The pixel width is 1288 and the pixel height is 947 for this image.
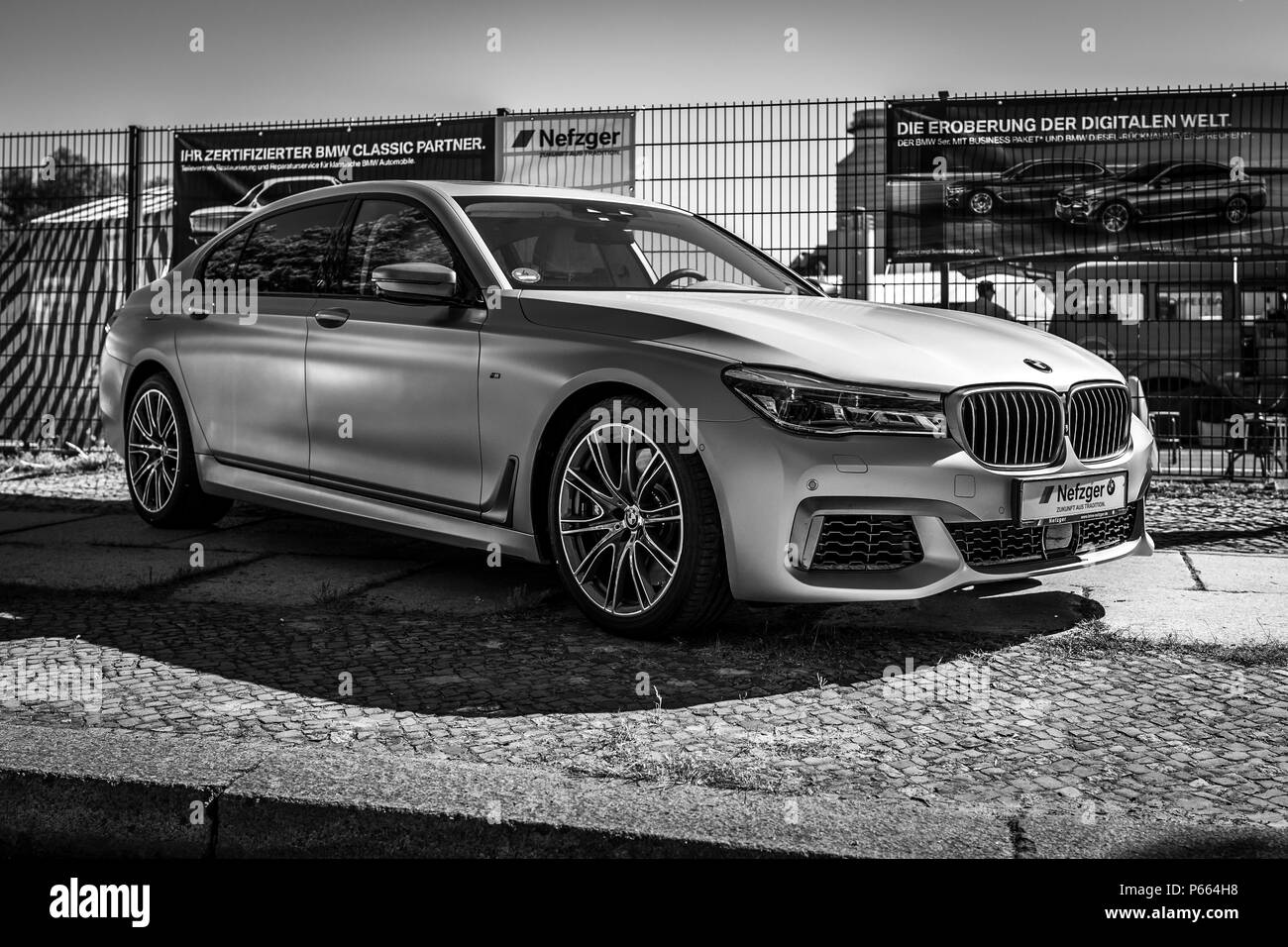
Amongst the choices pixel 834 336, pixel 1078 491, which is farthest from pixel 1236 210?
pixel 834 336

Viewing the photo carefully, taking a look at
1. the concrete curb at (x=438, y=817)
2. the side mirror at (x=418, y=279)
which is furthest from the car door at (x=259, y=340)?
the concrete curb at (x=438, y=817)

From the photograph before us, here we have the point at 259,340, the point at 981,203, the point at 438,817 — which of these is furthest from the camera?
the point at 981,203

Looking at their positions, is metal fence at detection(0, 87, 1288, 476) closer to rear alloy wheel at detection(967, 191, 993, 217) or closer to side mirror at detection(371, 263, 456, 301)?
rear alloy wheel at detection(967, 191, 993, 217)

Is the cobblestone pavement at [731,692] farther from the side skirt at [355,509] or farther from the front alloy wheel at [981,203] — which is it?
the front alloy wheel at [981,203]

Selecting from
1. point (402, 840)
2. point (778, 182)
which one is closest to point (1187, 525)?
point (778, 182)

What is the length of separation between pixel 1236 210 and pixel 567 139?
4.83 metres

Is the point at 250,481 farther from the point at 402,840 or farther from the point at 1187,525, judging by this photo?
the point at 1187,525

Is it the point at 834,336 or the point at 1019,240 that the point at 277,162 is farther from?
the point at 834,336

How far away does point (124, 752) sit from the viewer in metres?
3.41

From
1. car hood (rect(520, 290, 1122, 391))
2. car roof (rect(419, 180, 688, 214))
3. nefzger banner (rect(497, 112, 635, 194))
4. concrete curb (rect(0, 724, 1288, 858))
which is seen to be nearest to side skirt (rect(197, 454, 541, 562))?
car hood (rect(520, 290, 1122, 391))

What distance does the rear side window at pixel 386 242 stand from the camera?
19.2 feet

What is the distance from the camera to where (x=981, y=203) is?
10.1 meters
